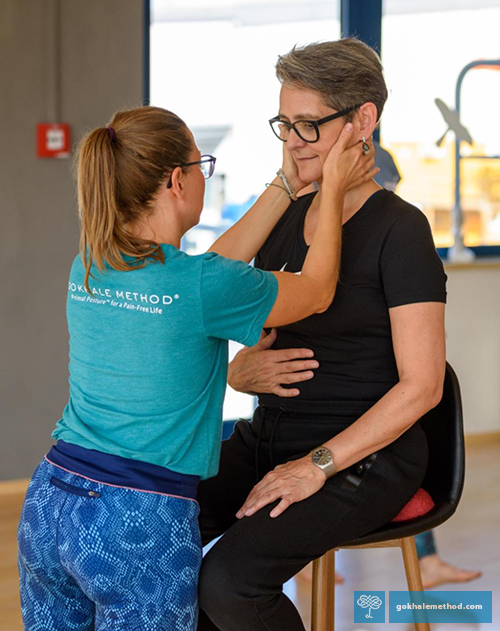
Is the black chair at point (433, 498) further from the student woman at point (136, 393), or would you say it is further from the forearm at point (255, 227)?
the forearm at point (255, 227)

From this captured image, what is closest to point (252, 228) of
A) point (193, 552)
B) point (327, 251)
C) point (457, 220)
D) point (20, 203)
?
point (327, 251)

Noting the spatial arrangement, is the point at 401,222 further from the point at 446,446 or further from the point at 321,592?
the point at 321,592

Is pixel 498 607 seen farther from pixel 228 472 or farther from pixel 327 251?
pixel 327 251

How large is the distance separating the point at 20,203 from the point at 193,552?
2.35 metres

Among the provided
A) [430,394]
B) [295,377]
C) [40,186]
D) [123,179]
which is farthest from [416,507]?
[40,186]

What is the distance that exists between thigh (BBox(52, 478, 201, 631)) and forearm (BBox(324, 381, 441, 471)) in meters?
0.34

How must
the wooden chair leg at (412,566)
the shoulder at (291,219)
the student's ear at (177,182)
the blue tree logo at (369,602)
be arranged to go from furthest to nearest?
the blue tree logo at (369,602) < the shoulder at (291,219) < the wooden chair leg at (412,566) < the student's ear at (177,182)

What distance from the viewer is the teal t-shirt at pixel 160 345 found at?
4.25 feet

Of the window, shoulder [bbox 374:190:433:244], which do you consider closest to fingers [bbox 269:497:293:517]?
shoulder [bbox 374:190:433:244]

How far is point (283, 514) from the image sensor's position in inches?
56.8

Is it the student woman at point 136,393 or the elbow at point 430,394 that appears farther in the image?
the elbow at point 430,394

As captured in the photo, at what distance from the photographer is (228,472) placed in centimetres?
171

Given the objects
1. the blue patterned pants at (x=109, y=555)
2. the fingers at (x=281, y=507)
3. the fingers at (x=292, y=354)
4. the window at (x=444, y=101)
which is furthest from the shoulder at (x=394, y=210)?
the window at (x=444, y=101)

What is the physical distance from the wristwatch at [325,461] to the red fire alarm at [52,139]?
228 cm
